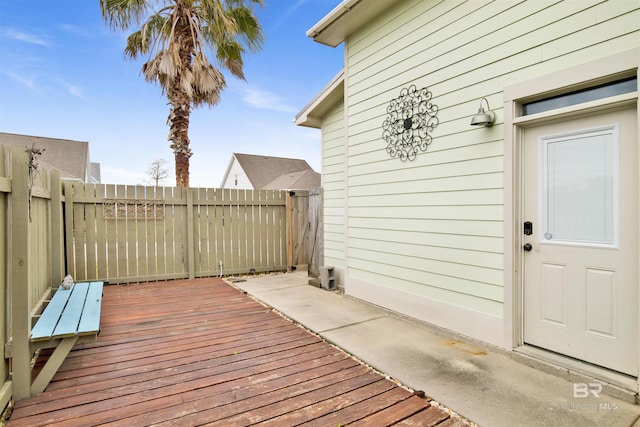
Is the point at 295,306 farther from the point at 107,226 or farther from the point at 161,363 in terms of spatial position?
the point at 107,226

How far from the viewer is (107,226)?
5.60 metres

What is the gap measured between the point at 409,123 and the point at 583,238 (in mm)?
2094

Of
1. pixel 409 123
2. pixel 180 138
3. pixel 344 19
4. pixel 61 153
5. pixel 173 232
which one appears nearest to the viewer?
pixel 409 123

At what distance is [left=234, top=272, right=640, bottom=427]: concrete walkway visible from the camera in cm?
197

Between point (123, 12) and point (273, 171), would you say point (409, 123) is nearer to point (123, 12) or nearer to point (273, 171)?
point (123, 12)

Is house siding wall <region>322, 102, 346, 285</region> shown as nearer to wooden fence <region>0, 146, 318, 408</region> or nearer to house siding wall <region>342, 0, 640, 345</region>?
wooden fence <region>0, 146, 318, 408</region>

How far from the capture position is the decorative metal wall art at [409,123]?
358 centimetres

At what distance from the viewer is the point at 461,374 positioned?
2.50 metres

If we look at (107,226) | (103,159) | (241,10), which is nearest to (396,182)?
(107,226)

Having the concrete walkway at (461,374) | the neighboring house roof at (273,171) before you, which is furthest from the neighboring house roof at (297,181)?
the concrete walkway at (461,374)

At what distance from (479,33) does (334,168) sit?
3.16 m

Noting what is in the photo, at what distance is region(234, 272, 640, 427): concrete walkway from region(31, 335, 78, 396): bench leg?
7.04 feet

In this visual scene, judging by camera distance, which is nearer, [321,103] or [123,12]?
[321,103]

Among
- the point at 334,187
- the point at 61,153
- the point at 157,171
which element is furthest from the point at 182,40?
the point at 157,171
